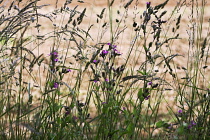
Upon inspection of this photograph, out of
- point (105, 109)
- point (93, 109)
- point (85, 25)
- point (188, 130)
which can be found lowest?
Answer: point (93, 109)

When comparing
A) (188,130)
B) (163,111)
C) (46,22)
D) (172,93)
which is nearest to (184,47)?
(172,93)

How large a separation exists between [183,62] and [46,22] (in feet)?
8.73

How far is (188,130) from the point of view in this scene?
1686mm

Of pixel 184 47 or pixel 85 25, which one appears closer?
pixel 184 47

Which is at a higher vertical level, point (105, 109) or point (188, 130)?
point (105, 109)

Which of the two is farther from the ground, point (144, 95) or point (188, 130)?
point (144, 95)

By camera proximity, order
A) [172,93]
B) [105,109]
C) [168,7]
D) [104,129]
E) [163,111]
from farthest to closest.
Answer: [168,7] → [172,93] → [163,111] → [104,129] → [105,109]

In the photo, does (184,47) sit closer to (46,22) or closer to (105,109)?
(46,22)

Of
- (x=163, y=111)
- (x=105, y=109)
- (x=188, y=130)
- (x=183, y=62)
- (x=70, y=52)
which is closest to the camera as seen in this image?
(x=105, y=109)

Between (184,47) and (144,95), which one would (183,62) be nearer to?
(184,47)

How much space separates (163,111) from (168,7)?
12.2ft

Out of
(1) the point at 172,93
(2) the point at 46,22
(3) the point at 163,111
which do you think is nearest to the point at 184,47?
(1) the point at 172,93

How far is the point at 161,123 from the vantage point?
1.66 m

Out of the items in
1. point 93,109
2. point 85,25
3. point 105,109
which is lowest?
point 93,109
